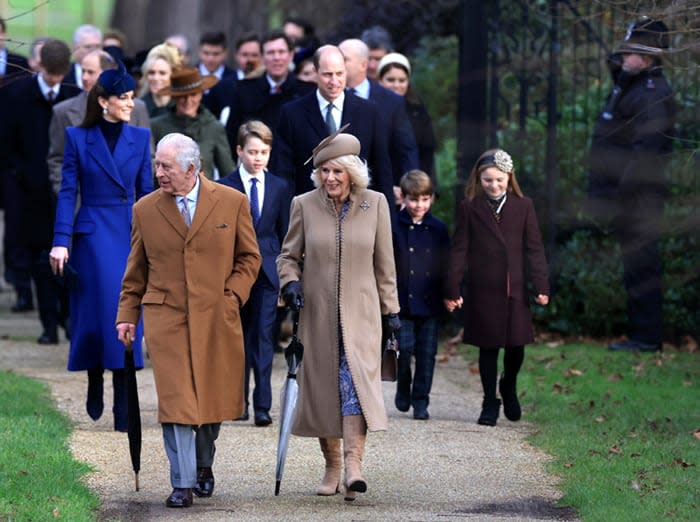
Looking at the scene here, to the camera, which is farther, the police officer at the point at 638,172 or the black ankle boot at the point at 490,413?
the police officer at the point at 638,172

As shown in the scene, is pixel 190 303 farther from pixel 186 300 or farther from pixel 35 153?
pixel 35 153

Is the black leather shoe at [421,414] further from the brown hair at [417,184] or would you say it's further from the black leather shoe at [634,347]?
the black leather shoe at [634,347]

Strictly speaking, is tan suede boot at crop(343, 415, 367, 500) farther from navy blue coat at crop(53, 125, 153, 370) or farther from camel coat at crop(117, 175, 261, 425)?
navy blue coat at crop(53, 125, 153, 370)

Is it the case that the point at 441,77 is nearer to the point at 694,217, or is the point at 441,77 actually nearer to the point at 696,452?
the point at 694,217

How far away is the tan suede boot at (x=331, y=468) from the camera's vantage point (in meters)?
8.03

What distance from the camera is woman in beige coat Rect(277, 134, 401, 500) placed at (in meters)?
7.91

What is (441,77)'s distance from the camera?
1939 cm

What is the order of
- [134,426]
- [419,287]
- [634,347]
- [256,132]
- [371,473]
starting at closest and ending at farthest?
[134,426]
[371,473]
[256,132]
[419,287]
[634,347]

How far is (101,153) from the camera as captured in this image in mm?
9742

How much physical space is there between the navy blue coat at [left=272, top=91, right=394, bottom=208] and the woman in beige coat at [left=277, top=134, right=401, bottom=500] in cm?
209

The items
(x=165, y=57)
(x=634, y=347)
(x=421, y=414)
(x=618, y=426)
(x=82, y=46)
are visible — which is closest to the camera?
(x=618, y=426)

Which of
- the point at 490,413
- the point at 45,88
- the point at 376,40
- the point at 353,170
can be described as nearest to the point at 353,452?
the point at 353,170

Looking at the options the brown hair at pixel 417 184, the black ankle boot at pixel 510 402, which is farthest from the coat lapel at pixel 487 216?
the black ankle boot at pixel 510 402

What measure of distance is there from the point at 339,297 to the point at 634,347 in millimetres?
5340
